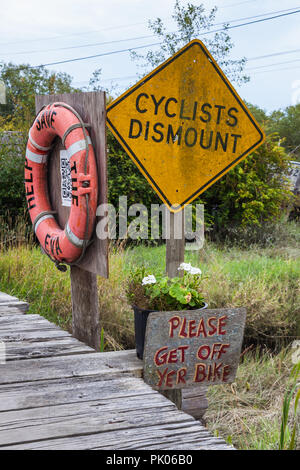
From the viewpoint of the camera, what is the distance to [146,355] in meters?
2.55

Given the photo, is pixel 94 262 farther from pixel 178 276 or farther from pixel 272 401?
pixel 272 401

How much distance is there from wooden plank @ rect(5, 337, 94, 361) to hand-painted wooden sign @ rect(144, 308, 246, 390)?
1.68ft

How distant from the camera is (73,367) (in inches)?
104

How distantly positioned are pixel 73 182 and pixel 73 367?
1.16 meters

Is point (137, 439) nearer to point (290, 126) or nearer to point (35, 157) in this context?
point (35, 157)

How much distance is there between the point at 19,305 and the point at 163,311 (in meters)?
1.74

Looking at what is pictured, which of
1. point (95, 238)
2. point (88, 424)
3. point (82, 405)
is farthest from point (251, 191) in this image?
point (88, 424)

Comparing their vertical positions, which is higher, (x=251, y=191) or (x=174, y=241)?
(x=251, y=191)

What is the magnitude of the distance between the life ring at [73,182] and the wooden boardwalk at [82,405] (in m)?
0.66

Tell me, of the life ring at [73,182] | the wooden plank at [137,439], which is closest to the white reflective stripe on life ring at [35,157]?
the life ring at [73,182]

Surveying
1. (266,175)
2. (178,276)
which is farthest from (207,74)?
(266,175)

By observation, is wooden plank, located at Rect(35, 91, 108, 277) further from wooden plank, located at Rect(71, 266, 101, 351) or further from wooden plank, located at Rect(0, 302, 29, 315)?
wooden plank, located at Rect(0, 302, 29, 315)

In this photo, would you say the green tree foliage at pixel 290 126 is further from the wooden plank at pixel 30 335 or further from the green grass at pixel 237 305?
the wooden plank at pixel 30 335

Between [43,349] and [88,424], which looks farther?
[43,349]
